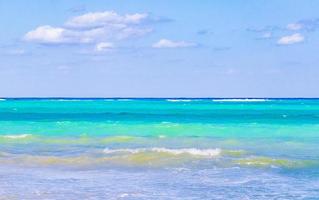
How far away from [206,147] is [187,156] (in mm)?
3249

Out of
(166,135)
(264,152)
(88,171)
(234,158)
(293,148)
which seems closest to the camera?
(88,171)

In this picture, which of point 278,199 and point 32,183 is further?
point 32,183

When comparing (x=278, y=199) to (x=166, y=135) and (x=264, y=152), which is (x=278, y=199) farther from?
(x=166, y=135)

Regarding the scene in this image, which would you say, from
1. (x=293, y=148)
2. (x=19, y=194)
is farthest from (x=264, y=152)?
(x=19, y=194)

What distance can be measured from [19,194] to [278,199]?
392 cm

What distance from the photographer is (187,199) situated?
1021cm

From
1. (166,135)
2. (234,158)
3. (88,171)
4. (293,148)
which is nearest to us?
(88,171)

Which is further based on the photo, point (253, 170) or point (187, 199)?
point (253, 170)

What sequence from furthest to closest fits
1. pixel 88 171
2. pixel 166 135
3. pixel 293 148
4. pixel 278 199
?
pixel 166 135
pixel 293 148
pixel 88 171
pixel 278 199

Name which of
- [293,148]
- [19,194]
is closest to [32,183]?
[19,194]

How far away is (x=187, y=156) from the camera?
16.0m

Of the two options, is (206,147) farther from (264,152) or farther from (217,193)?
(217,193)

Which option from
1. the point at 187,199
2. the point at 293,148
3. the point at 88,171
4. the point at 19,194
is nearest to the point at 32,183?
the point at 19,194

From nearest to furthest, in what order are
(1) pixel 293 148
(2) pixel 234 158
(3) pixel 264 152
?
1. (2) pixel 234 158
2. (3) pixel 264 152
3. (1) pixel 293 148
